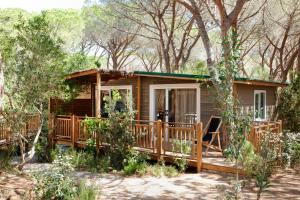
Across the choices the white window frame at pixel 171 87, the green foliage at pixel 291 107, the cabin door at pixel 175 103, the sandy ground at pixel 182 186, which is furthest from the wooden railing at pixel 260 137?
the green foliage at pixel 291 107

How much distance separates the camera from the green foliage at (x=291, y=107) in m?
12.7

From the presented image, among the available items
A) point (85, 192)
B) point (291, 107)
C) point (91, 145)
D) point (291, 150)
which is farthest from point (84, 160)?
point (291, 107)

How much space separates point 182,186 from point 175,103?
4.99 m

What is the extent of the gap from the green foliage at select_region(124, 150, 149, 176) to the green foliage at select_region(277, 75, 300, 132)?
5.69 metres

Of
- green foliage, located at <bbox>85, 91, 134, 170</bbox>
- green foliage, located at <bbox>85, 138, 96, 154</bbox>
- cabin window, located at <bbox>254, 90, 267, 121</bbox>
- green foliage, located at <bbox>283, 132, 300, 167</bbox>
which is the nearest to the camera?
green foliage, located at <bbox>283, 132, 300, 167</bbox>

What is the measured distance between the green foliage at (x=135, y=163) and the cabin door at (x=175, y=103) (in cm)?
307

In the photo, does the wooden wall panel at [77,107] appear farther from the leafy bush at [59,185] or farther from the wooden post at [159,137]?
the leafy bush at [59,185]

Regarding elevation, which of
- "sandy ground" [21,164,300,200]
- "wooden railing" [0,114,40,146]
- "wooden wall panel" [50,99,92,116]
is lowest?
"sandy ground" [21,164,300,200]

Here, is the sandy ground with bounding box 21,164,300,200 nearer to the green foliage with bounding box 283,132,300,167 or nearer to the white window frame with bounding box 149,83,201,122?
the green foliage with bounding box 283,132,300,167

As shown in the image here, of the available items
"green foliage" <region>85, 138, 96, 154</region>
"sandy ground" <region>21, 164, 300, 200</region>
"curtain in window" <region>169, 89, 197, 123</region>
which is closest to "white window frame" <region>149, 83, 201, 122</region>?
"curtain in window" <region>169, 89, 197, 123</region>

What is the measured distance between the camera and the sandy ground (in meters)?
7.50

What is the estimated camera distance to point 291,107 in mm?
12852

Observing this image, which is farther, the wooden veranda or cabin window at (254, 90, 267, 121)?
cabin window at (254, 90, 267, 121)

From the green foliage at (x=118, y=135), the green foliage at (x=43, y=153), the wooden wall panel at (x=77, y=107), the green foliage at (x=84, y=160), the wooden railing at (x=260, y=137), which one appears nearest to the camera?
the wooden railing at (x=260, y=137)
